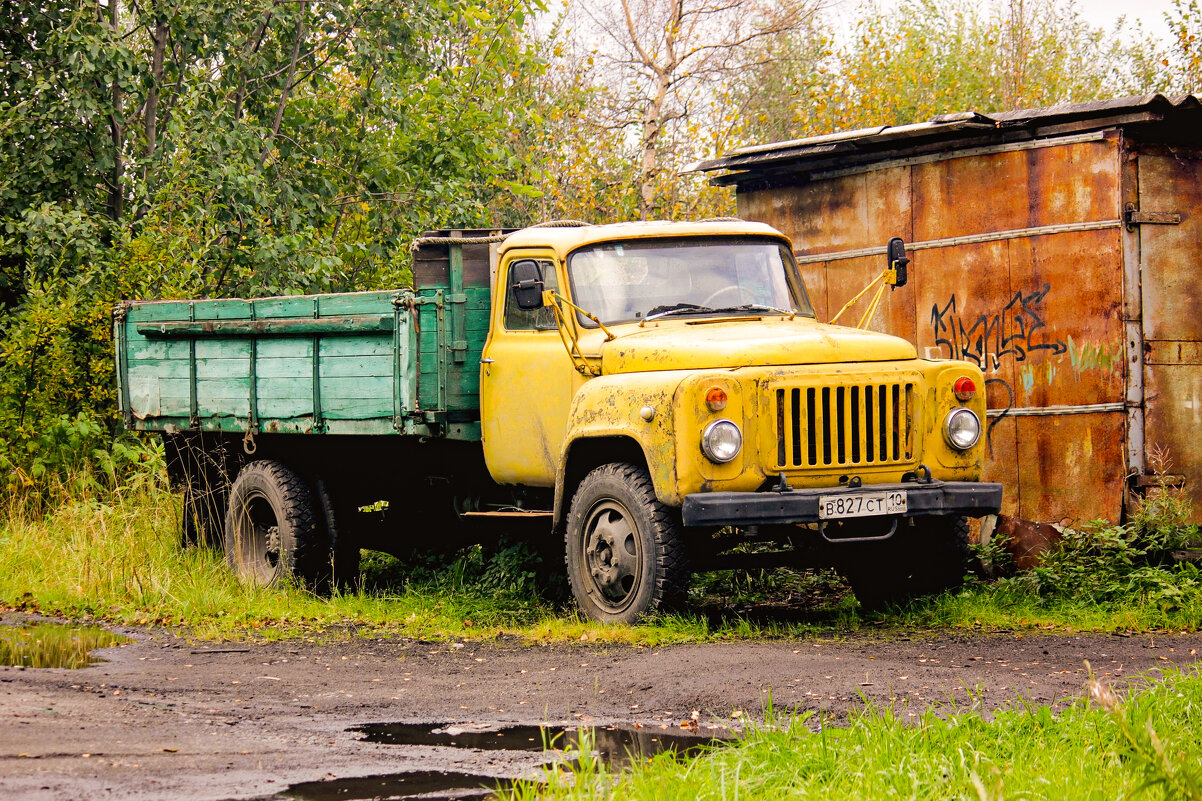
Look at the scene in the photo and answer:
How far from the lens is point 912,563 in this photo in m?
8.02

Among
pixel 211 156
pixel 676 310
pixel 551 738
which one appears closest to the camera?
pixel 551 738

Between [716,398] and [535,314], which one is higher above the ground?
[535,314]

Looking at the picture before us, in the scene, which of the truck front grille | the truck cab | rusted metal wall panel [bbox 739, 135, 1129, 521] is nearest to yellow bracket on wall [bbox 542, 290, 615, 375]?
the truck cab

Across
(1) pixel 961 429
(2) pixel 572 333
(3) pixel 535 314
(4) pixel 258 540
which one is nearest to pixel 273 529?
(4) pixel 258 540

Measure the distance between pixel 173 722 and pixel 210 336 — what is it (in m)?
5.41

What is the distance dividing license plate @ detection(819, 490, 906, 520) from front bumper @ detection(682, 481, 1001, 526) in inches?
0.9

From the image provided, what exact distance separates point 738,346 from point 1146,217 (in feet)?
11.7

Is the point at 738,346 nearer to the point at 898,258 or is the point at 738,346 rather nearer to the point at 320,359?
the point at 898,258

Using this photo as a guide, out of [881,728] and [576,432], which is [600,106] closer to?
[576,432]

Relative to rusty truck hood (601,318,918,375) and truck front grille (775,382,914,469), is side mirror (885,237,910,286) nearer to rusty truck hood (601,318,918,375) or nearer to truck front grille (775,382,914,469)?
rusty truck hood (601,318,918,375)

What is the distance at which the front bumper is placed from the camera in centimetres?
671

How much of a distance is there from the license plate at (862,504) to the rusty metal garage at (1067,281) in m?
1.76

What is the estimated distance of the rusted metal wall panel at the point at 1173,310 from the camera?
9008 mm

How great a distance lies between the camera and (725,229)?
8320 millimetres
